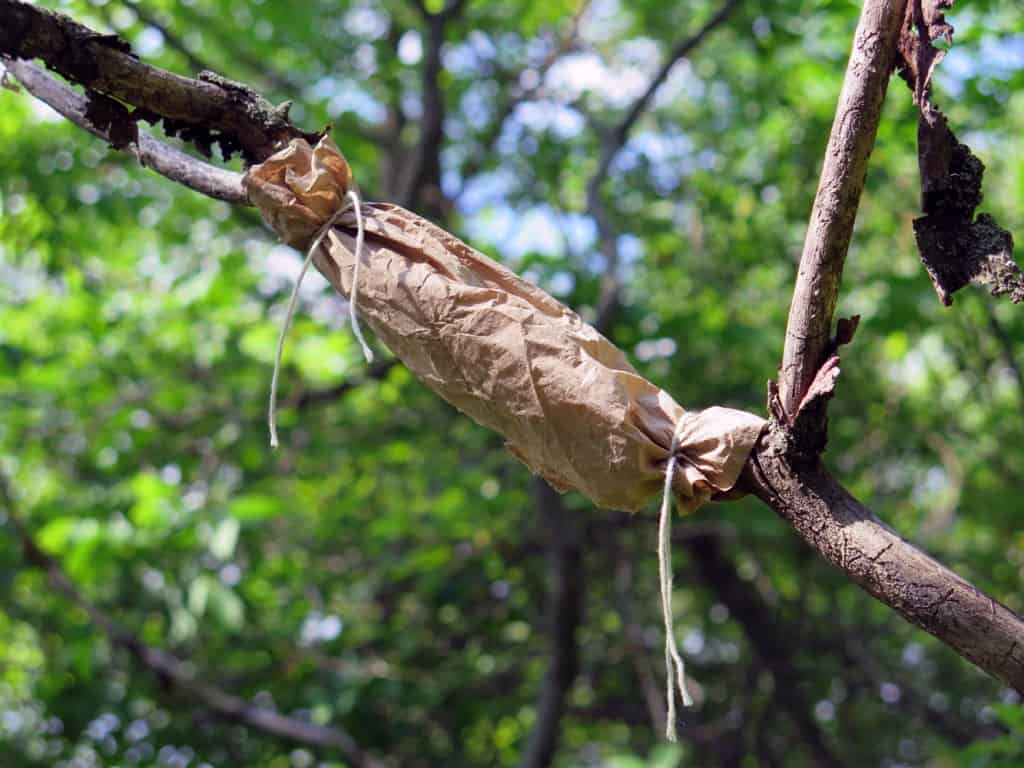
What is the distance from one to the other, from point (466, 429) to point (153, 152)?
2.74 m

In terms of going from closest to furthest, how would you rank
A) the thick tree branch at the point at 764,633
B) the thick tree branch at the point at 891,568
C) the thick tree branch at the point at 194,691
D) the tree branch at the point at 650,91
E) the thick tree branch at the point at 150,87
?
the thick tree branch at the point at 891,568
the thick tree branch at the point at 150,87
the thick tree branch at the point at 194,691
the tree branch at the point at 650,91
the thick tree branch at the point at 764,633

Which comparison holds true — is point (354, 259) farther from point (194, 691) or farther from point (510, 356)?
point (194, 691)

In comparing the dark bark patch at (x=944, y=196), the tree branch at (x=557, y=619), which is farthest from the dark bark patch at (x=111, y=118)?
the tree branch at (x=557, y=619)

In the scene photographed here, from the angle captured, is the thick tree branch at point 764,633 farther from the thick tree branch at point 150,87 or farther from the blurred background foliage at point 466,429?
the thick tree branch at point 150,87

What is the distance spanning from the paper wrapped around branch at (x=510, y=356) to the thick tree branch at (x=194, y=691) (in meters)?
2.46

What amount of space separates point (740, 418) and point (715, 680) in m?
3.99

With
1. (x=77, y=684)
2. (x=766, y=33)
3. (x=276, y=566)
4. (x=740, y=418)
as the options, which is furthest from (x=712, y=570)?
(x=740, y=418)

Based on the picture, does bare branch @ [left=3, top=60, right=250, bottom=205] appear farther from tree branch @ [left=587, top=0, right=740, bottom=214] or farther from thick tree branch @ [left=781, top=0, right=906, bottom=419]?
tree branch @ [left=587, top=0, right=740, bottom=214]

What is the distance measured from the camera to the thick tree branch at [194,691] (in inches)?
128

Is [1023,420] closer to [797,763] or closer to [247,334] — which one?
[797,763]

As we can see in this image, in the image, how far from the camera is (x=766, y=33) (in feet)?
11.7

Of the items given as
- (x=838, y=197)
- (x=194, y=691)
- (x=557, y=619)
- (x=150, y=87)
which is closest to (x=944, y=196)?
(x=838, y=197)

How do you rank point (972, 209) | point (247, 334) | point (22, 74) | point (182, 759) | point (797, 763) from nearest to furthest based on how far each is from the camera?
point (972, 209) → point (22, 74) → point (247, 334) → point (182, 759) → point (797, 763)

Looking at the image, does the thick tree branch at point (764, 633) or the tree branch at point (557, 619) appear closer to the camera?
the tree branch at point (557, 619)
